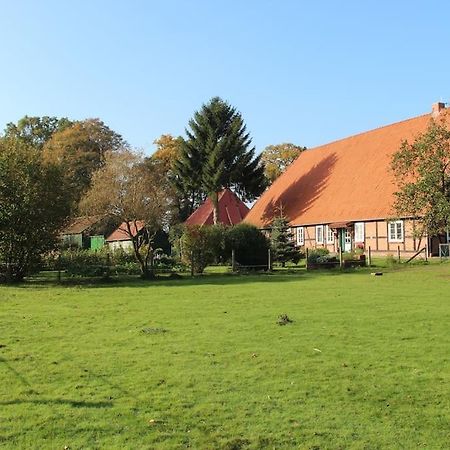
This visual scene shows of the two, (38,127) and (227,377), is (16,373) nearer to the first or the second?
(227,377)

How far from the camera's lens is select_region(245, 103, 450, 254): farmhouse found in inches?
1506

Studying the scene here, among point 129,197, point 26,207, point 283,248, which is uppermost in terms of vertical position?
point 129,197

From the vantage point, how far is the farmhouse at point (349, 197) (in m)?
38.2

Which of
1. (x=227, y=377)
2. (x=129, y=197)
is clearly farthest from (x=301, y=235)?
(x=227, y=377)

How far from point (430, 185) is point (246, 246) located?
34.4ft

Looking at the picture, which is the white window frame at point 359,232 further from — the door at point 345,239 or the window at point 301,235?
the window at point 301,235

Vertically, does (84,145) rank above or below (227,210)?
above

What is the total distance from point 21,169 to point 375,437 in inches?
882

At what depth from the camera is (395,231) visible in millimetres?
37625

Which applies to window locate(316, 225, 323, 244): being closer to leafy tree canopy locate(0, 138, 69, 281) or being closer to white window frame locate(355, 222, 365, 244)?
white window frame locate(355, 222, 365, 244)

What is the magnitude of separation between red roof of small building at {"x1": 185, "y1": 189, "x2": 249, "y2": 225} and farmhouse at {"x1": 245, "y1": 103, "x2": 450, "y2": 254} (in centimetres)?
494

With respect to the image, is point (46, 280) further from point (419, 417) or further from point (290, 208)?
point (290, 208)

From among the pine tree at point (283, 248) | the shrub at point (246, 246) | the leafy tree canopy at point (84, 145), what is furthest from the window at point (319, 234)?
the leafy tree canopy at point (84, 145)

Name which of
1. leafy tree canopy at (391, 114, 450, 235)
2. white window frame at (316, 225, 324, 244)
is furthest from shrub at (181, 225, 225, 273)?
white window frame at (316, 225, 324, 244)
